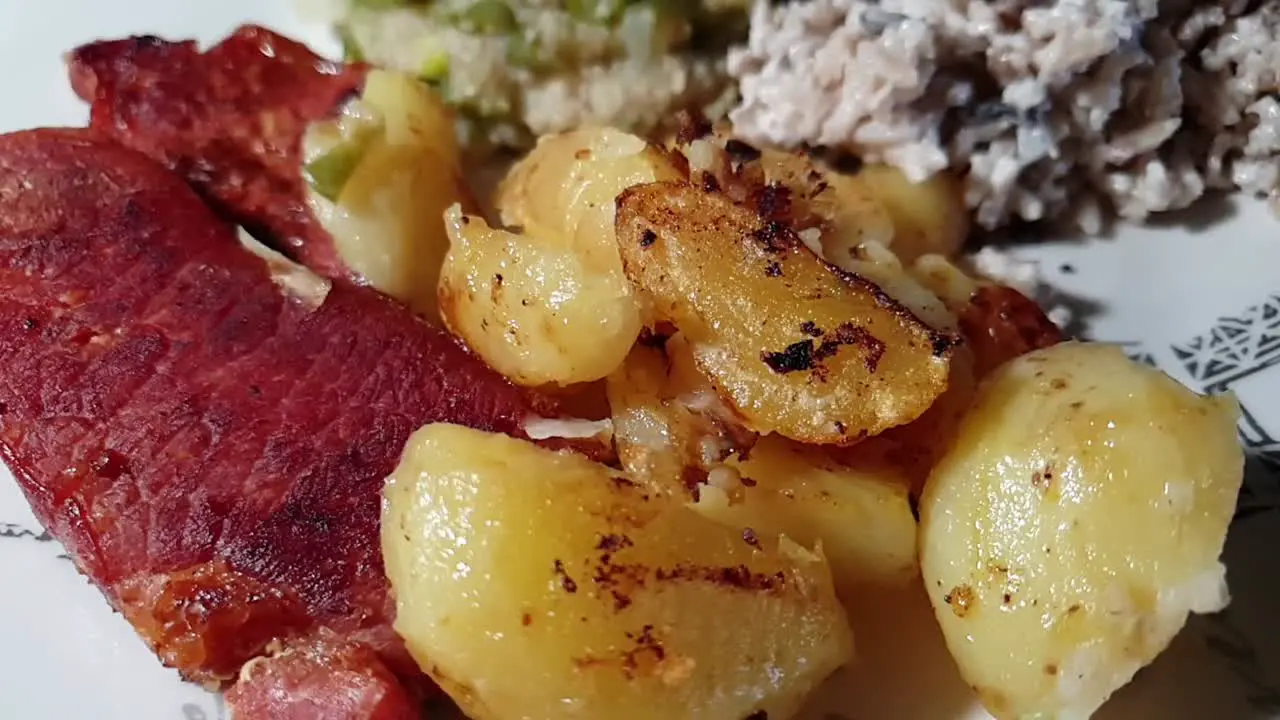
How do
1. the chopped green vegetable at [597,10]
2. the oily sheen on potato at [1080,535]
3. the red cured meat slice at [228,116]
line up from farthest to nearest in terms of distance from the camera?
the chopped green vegetable at [597,10], the red cured meat slice at [228,116], the oily sheen on potato at [1080,535]

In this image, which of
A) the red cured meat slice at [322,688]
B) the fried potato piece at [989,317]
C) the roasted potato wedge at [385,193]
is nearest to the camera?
the red cured meat slice at [322,688]

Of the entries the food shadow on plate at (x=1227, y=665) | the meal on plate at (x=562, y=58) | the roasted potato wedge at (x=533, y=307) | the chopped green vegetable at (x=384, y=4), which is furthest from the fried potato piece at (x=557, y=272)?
the food shadow on plate at (x=1227, y=665)

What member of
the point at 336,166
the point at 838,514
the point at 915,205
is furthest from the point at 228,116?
the point at 838,514

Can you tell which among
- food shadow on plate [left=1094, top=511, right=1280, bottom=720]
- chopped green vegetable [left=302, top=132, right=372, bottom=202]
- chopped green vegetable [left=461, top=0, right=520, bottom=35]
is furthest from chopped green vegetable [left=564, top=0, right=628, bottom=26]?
food shadow on plate [left=1094, top=511, right=1280, bottom=720]

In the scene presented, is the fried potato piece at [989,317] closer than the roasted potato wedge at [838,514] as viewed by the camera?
No

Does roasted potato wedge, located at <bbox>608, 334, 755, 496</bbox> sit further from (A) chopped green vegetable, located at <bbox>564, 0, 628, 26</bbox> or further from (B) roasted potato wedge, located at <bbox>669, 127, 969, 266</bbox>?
(A) chopped green vegetable, located at <bbox>564, 0, 628, 26</bbox>

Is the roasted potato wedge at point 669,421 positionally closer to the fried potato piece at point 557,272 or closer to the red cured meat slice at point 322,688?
the fried potato piece at point 557,272
